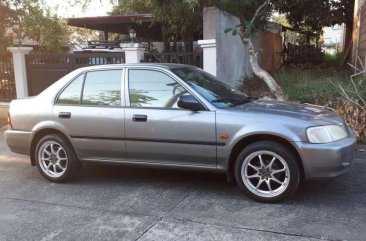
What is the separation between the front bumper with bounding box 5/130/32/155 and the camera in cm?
595

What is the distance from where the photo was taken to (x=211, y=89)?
546cm

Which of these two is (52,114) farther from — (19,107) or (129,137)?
(129,137)

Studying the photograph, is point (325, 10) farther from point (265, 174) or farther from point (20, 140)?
point (20, 140)

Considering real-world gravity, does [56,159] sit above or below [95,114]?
below

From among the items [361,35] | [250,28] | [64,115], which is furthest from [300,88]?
[64,115]

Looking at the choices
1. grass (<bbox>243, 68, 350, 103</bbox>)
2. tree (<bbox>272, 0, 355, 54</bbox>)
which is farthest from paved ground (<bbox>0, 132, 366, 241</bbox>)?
tree (<bbox>272, 0, 355, 54</bbox>)

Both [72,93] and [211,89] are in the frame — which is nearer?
A: [211,89]

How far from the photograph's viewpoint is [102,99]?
5621 mm

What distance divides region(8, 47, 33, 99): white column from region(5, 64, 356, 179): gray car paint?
573 centimetres

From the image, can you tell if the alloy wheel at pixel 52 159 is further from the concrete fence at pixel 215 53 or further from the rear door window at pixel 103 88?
the concrete fence at pixel 215 53

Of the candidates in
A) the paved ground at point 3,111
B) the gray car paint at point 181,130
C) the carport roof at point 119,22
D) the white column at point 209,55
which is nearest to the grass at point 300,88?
the white column at point 209,55

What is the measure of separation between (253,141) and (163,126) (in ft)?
3.45

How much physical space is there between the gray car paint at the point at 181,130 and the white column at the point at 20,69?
5.73 metres

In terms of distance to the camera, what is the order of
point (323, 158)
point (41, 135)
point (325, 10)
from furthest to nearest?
point (325, 10) → point (41, 135) → point (323, 158)
